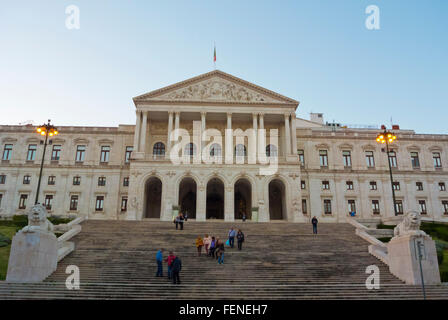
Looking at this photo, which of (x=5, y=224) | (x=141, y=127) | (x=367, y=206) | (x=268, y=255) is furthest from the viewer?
(x=367, y=206)

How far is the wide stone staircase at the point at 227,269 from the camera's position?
1706 centimetres

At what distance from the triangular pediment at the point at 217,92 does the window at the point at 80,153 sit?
12.6m

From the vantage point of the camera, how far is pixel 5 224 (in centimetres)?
3725

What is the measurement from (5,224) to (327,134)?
42.4m

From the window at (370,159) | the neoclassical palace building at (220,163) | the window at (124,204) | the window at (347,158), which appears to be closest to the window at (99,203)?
the neoclassical palace building at (220,163)

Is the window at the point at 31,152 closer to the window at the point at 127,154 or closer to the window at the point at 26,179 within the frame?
the window at the point at 26,179

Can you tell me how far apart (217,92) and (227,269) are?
32.5 m

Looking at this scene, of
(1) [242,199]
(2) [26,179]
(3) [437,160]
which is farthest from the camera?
(3) [437,160]

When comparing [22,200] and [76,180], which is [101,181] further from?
[22,200]

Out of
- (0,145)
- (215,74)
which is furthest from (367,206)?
(0,145)

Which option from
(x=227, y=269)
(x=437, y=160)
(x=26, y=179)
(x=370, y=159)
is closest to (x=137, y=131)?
(x=26, y=179)

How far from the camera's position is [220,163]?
46.0 m
